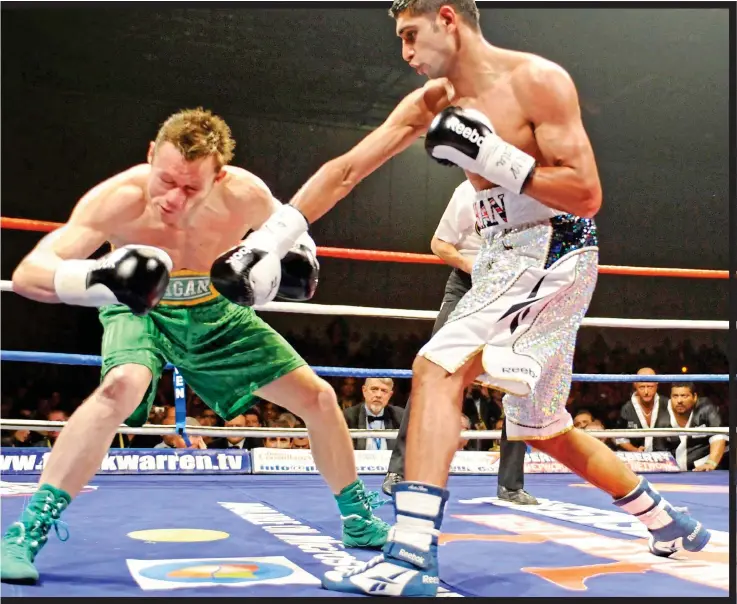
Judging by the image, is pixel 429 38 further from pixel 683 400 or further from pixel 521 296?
pixel 683 400

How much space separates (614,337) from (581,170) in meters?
6.11

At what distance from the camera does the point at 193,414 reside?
4820 millimetres

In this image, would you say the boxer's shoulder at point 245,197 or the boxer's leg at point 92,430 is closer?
the boxer's leg at point 92,430

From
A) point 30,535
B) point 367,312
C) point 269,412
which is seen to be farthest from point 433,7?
point 269,412

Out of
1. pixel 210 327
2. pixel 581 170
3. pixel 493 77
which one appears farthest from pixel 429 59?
pixel 210 327

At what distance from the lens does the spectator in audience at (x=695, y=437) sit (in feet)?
11.3

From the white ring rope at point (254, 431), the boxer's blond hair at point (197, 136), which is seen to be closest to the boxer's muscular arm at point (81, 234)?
the boxer's blond hair at point (197, 136)

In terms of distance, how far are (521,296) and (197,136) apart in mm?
664

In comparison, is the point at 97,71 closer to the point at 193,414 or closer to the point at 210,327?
the point at 193,414

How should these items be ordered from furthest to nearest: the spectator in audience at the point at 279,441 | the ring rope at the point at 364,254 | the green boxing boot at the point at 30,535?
the spectator in audience at the point at 279,441
the ring rope at the point at 364,254
the green boxing boot at the point at 30,535

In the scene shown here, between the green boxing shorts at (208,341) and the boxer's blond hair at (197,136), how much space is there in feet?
0.82

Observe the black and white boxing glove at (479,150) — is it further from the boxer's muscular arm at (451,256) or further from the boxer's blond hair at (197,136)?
the boxer's muscular arm at (451,256)

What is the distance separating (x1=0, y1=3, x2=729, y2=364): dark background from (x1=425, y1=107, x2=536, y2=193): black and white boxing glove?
16.0 feet

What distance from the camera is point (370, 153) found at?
147 cm
